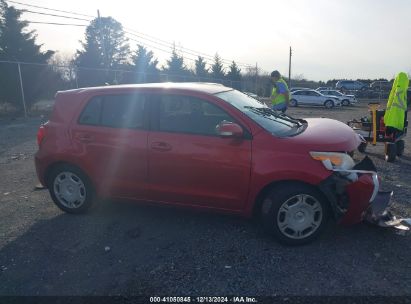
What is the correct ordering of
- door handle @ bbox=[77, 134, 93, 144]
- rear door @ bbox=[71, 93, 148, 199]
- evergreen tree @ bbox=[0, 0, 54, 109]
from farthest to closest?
evergreen tree @ bbox=[0, 0, 54, 109] → door handle @ bbox=[77, 134, 93, 144] → rear door @ bbox=[71, 93, 148, 199]

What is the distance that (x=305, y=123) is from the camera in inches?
185

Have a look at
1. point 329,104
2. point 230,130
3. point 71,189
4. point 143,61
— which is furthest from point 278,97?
point 143,61

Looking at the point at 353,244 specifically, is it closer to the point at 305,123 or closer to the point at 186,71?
the point at 305,123

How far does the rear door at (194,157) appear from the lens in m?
3.79

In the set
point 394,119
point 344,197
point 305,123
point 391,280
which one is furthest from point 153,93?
point 394,119

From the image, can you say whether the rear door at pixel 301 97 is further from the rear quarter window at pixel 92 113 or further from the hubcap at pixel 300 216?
the hubcap at pixel 300 216

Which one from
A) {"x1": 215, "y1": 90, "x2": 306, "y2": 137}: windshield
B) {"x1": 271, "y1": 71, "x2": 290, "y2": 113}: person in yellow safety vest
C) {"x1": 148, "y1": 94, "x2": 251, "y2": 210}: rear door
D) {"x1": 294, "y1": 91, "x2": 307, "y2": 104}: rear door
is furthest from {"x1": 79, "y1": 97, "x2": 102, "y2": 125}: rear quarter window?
{"x1": 294, "y1": 91, "x2": 307, "y2": 104}: rear door

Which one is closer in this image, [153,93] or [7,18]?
[153,93]

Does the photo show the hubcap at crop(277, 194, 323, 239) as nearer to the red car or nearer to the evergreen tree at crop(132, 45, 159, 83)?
the red car

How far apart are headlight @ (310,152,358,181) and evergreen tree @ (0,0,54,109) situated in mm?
18131

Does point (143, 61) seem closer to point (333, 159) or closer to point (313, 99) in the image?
point (313, 99)

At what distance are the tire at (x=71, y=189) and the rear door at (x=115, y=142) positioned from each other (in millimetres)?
191

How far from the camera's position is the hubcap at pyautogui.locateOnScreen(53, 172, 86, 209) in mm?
4688

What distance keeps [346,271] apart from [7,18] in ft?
73.5
